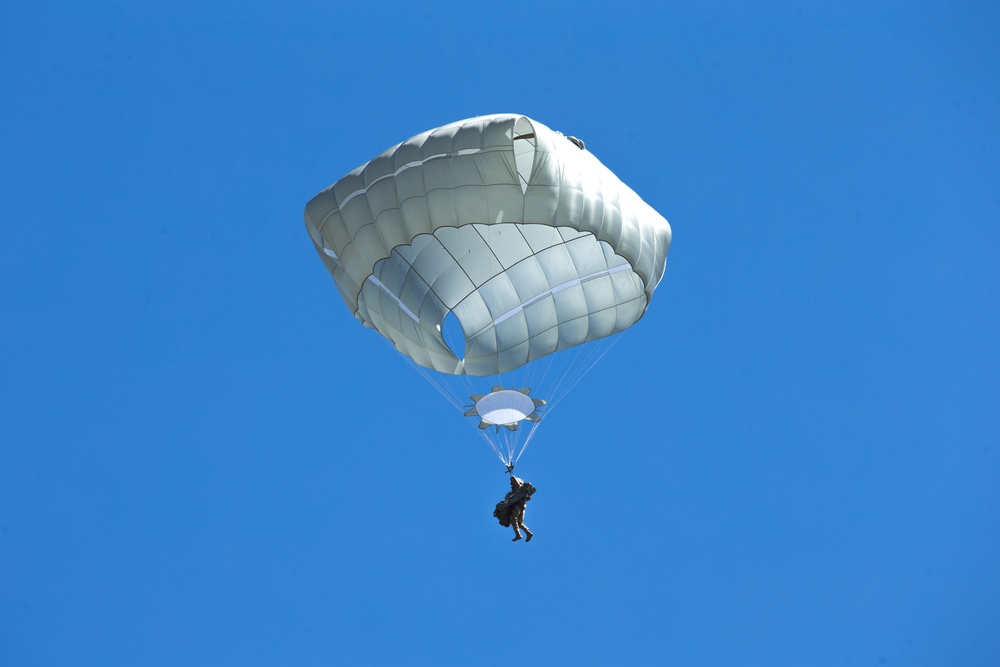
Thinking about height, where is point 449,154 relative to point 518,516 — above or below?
above

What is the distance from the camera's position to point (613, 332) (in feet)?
88.2

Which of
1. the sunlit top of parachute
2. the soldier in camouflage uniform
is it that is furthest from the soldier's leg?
the sunlit top of parachute

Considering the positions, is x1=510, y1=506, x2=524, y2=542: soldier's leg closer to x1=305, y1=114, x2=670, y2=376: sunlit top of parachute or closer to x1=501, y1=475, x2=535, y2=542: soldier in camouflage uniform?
x1=501, y1=475, x2=535, y2=542: soldier in camouflage uniform

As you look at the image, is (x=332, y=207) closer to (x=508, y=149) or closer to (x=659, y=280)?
(x=508, y=149)

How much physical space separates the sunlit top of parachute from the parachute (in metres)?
0.02

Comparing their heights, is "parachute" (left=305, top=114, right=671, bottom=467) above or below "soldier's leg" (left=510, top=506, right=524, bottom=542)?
above

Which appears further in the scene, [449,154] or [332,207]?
[332,207]

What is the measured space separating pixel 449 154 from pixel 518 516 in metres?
6.52

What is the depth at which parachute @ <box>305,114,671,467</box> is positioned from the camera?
2297 centimetres

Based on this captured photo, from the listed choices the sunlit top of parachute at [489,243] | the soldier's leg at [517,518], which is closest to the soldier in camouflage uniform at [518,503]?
the soldier's leg at [517,518]

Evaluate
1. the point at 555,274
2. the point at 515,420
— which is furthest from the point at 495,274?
the point at 515,420

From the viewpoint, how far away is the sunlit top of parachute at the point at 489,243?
23.0 metres

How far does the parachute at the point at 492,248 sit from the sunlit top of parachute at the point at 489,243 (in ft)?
0.07

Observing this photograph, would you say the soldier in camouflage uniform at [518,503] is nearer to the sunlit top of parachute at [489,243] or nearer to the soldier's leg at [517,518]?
the soldier's leg at [517,518]
